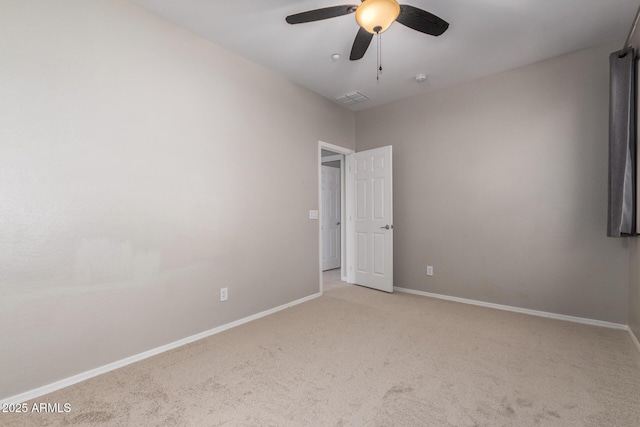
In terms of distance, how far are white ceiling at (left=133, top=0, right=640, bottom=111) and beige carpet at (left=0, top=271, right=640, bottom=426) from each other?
2.63 meters

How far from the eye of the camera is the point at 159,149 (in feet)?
7.89

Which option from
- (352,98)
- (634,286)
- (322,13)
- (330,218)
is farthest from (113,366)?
(330,218)

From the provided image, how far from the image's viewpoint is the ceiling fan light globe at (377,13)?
169 centimetres

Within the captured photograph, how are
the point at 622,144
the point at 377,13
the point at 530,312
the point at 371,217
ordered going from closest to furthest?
the point at 377,13 → the point at 622,144 → the point at 530,312 → the point at 371,217

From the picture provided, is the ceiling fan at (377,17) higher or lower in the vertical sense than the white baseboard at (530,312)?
higher

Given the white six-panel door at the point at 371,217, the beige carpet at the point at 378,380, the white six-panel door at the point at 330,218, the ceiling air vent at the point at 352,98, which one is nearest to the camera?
the beige carpet at the point at 378,380

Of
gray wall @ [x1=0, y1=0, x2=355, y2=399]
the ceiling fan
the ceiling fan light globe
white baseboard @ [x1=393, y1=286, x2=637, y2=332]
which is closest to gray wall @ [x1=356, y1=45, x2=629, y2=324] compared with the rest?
white baseboard @ [x1=393, y1=286, x2=637, y2=332]

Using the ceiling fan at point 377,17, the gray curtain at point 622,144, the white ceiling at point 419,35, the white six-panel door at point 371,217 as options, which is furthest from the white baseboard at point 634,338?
the ceiling fan at point 377,17

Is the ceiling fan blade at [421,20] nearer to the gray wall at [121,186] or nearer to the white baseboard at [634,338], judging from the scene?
the gray wall at [121,186]

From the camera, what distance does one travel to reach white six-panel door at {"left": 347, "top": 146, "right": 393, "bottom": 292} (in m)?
4.07

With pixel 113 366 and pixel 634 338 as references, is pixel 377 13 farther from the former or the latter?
pixel 634 338

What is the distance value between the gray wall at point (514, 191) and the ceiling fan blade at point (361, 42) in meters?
1.89

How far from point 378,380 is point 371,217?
8.44ft

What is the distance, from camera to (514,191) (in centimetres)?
328
